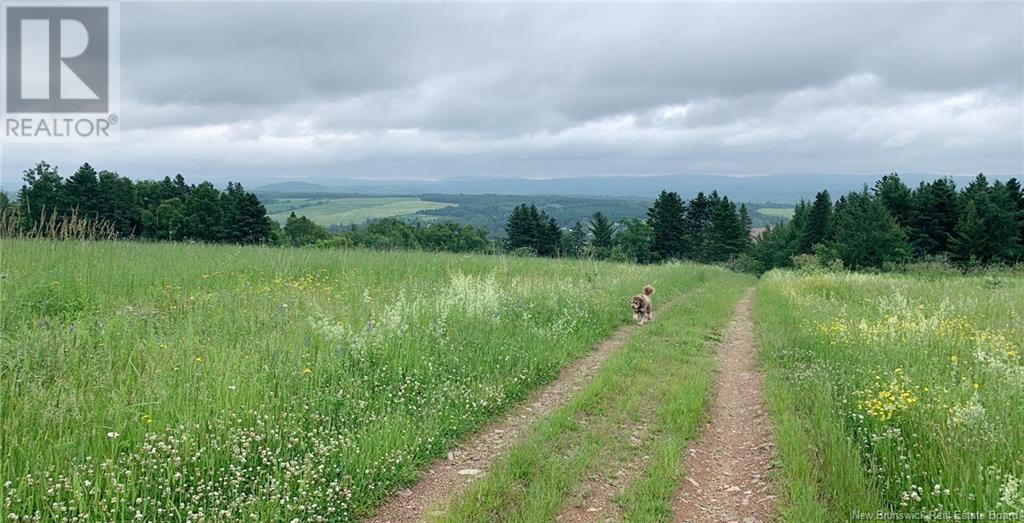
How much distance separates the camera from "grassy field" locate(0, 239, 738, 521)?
376 centimetres

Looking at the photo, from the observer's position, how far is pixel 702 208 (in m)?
76.8

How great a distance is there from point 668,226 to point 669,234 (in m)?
1.18

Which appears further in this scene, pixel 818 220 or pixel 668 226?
pixel 668 226

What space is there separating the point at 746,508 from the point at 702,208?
255 ft

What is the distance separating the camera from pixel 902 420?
4707mm

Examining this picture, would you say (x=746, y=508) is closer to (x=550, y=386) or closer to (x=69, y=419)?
(x=550, y=386)

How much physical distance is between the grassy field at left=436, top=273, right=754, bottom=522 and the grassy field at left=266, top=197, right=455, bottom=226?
111 meters

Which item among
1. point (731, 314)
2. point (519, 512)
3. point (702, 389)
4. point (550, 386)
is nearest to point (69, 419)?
point (519, 512)

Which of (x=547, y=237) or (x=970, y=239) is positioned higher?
(x=970, y=239)

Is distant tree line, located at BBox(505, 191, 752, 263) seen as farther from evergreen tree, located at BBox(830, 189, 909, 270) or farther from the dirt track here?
the dirt track

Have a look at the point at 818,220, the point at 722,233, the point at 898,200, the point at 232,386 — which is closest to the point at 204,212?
the point at 232,386

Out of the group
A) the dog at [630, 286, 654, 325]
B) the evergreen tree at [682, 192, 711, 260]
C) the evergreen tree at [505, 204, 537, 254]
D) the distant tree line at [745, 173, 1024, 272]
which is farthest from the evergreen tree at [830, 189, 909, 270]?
the dog at [630, 286, 654, 325]

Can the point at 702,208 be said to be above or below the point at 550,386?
above

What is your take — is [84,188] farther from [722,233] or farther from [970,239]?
[970,239]
